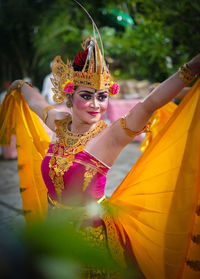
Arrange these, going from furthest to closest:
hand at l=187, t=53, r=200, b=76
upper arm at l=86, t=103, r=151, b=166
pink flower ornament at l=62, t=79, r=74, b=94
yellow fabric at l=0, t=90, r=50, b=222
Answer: yellow fabric at l=0, t=90, r=50, b=222 → pink flower ornament at l=62, t=79, r=74, b=94 → upper arm at l=86, t=103, r=151, b=166 → hand at l=187, t=53, r=200, b=76

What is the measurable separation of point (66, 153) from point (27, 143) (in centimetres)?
65

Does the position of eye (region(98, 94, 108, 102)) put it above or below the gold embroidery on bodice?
above

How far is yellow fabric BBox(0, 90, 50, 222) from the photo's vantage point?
2.03m

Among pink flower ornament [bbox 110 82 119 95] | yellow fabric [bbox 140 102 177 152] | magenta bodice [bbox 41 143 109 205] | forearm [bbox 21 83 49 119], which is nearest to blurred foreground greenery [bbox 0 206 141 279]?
magenta bodice [bbox 41 143 109 205]

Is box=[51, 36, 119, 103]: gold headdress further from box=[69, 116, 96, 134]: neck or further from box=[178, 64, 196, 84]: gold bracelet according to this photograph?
box=[178, 64, 196, 84]: gold bracelet

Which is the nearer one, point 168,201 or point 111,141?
point 168,201

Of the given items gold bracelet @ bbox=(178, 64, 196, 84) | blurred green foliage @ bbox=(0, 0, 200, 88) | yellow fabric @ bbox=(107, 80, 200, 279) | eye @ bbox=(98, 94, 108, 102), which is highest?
blurred green foliage @ bbox=(0, 0, 200, 88)

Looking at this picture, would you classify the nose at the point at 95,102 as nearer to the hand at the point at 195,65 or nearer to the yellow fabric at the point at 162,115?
the yellow fabric at the point at 162,115

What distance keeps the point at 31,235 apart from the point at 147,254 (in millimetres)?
1062

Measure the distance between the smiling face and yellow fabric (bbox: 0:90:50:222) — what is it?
0.57 meters

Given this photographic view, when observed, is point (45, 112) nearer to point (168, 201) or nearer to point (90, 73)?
point (90, 73)

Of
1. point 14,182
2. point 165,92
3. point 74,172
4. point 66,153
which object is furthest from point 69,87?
point 14,182

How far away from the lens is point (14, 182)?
159 inches

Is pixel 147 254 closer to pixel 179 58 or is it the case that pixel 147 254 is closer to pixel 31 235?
pixel 31 235
